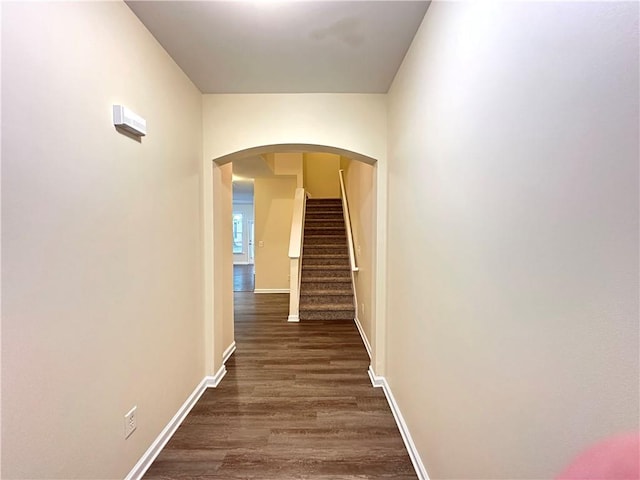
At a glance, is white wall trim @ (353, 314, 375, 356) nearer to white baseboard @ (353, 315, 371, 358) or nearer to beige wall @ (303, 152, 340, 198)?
white baseboard @ (353, 315, 371, 358)

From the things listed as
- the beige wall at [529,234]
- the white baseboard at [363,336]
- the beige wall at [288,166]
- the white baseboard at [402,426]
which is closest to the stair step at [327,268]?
the white baseboard at [363,336]

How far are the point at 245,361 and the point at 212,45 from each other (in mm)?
2761

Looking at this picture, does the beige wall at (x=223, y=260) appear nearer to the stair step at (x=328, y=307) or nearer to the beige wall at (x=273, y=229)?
the stair step at (x=328, y=307)

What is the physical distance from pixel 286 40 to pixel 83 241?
154cm

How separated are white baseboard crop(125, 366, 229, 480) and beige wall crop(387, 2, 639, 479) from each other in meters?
1.54

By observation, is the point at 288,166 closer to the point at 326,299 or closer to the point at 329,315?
the point at 326,299

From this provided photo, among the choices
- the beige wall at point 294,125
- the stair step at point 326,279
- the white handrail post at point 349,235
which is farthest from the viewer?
the stair step at point 326,279

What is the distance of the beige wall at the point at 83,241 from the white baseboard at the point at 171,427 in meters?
0.05

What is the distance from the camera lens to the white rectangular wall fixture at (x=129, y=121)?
55.7 inches

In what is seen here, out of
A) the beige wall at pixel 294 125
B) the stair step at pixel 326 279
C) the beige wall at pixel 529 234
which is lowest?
the stair step at pixel 326 279

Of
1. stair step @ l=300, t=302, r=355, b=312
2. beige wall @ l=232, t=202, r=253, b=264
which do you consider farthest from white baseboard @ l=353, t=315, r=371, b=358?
beige wall @ l=232, t=202, r=253, b=264

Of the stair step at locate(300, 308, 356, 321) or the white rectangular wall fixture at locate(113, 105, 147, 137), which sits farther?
the stair step at locate(300, 308, 356, 321)

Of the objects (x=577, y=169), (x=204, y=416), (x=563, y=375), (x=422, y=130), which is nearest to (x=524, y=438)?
(x=563, y=375)

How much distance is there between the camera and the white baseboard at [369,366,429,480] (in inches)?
64.2
